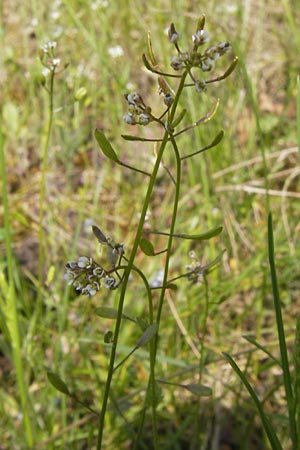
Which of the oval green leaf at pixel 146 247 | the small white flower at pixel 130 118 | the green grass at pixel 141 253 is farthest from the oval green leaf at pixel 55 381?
the small white flower at pixel 130 118

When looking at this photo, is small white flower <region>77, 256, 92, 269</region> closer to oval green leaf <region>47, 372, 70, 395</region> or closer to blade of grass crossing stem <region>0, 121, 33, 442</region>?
oval green leaf <region>47, 372, 70, 395</region>

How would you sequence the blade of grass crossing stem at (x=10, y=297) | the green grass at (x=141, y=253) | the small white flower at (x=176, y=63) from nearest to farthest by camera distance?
the small white flower at (x=176, y=63), the blade of grass crossing stem at (x=10, y=297), the green grass at (x=141, y=253)

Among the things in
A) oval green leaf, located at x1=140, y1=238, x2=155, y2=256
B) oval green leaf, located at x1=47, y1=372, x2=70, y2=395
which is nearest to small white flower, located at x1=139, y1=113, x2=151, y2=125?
oval green leaf, located at x1=140, y1=238, x2=155, y2=256

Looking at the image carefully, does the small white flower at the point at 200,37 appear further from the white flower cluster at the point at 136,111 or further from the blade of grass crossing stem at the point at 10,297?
the blade of grass crossing stem at the point at 10,297

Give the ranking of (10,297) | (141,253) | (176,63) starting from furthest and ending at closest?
(141,253)
(10,297)
(176,63)

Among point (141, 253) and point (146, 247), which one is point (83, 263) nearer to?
point (146, 247)

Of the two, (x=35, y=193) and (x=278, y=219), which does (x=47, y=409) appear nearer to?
(x=278, y=219)

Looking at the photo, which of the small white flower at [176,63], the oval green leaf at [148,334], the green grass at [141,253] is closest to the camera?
the small white flower at [176,63]

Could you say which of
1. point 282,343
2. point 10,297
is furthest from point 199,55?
point 10,297
